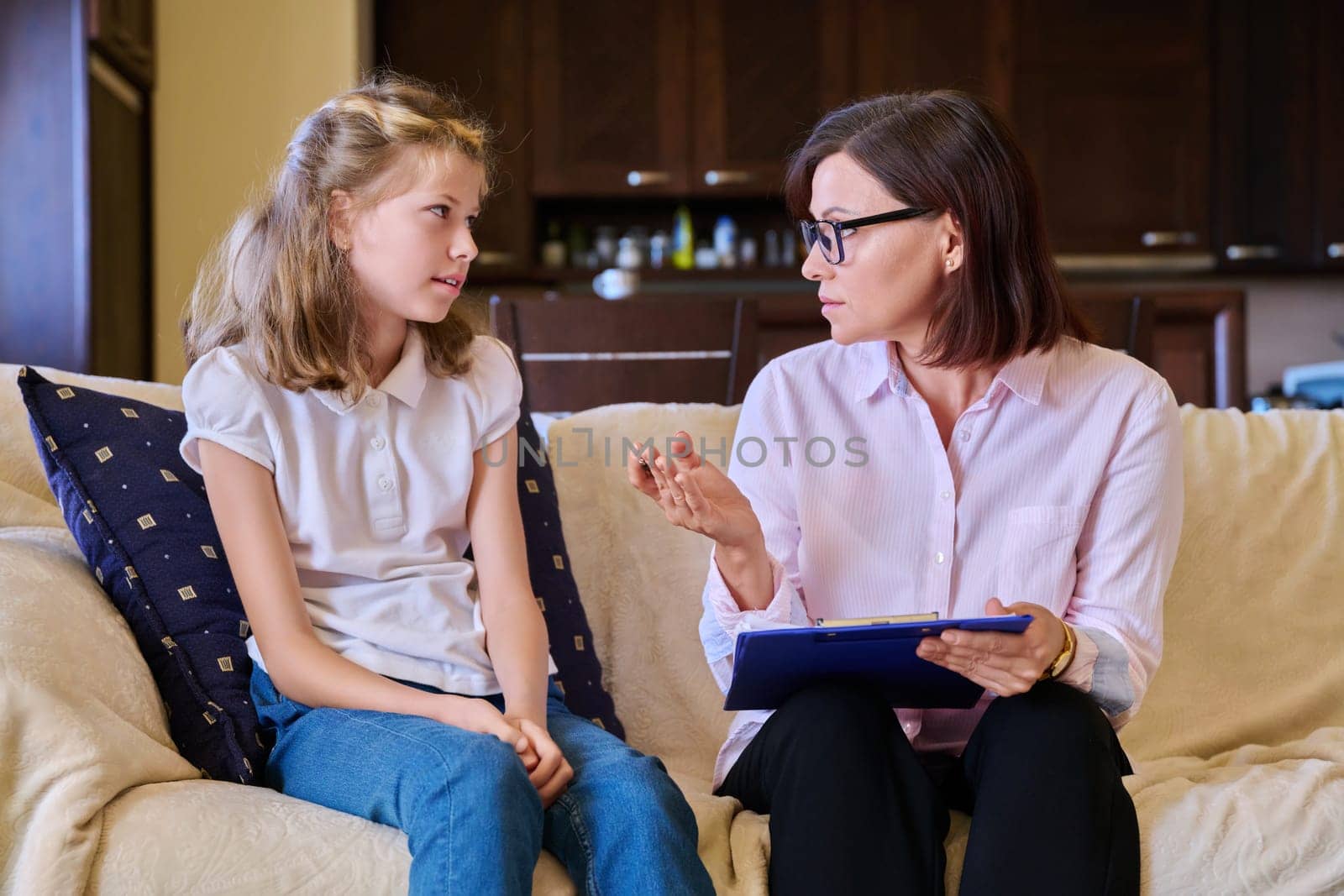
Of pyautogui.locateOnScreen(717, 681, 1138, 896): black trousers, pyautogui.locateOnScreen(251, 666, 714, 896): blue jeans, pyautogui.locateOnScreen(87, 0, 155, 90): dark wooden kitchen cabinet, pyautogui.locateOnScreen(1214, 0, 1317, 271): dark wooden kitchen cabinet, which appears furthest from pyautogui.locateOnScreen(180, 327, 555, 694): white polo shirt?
pyautogui.locateOnScreen(1214, 0, 1317, 271): dark wooden kitchen cabinet

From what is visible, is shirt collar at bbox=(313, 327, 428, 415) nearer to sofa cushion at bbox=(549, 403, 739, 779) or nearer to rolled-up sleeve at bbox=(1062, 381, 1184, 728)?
sofa cushion at bbox=(549, 403, 739, 779)

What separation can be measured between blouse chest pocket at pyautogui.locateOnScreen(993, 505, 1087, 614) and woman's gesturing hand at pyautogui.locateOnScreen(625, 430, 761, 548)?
290mm

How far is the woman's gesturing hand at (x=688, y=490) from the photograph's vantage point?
47.9 inches

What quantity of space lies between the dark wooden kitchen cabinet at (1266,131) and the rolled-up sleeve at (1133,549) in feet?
12.5

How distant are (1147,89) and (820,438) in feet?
12.8

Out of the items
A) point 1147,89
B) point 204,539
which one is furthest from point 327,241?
point 1147,89

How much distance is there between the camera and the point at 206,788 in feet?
3.87

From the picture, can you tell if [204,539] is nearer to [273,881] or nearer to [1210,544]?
[273,881]

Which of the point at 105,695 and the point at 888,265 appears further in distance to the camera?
the point at 888,265

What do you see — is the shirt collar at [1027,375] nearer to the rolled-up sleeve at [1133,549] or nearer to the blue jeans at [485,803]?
the rolled-up sleeve at [1133,549]

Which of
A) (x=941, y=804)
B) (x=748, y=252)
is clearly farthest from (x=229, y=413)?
(x=748, y=252)

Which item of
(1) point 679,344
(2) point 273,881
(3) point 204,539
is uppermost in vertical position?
(1) point 679,344

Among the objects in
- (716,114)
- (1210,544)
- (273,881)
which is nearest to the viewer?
(273,881)

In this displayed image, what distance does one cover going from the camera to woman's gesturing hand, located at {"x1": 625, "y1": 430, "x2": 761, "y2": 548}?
1216 millimetres
